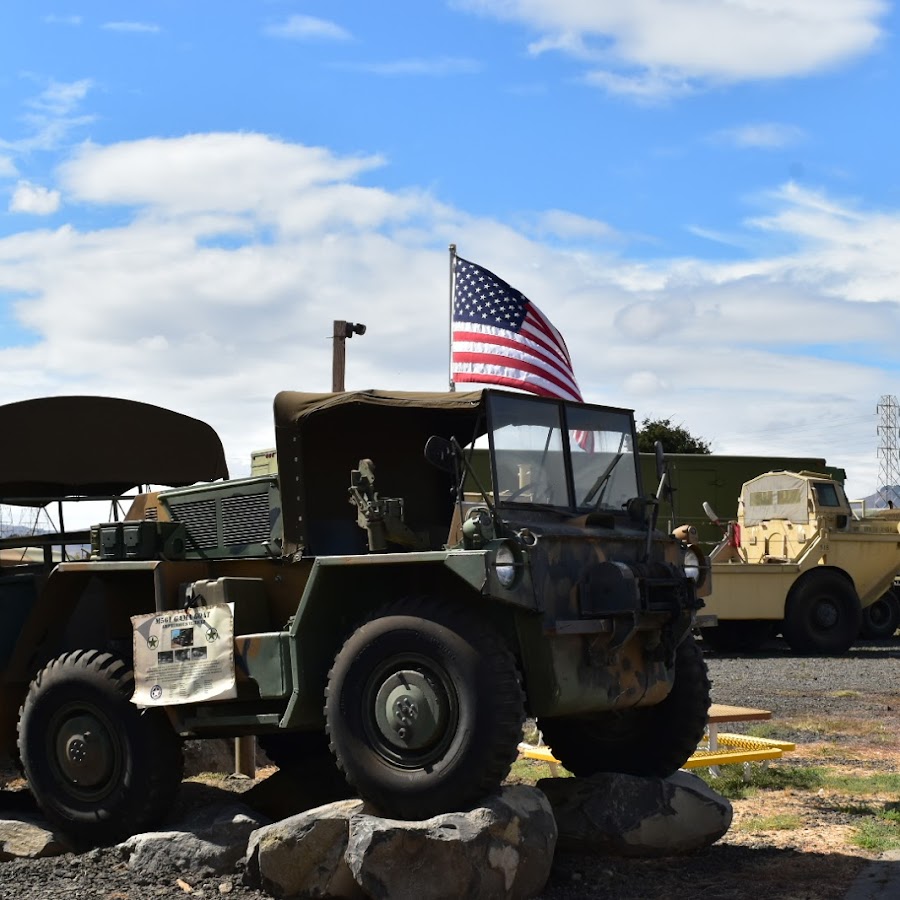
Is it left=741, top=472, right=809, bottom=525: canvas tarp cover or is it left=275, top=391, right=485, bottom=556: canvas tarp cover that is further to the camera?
left=741, top=472, right=809, bottom=525: canvas tarp cover

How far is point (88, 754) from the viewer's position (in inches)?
322

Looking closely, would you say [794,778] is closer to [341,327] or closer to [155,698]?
[155,698]

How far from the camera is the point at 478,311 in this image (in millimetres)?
15938

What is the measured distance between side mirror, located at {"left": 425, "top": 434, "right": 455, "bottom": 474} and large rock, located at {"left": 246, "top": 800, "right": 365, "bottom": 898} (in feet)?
5.60

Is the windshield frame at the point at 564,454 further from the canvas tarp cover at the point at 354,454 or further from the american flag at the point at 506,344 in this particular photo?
the american flag at the point at 506,344

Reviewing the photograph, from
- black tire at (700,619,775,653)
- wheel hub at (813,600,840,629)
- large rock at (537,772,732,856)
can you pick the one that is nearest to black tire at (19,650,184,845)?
large rock at (537,772,732,856)

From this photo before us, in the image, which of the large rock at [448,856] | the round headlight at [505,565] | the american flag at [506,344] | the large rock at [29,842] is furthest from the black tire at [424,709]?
the american flag at [506,344]

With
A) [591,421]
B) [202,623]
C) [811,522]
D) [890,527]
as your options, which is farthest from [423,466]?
[890,527]

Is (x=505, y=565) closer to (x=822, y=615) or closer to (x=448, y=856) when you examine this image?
(x=448, y=856)

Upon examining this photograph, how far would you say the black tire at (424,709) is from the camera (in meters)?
6.78

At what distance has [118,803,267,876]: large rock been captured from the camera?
7531 millimetres

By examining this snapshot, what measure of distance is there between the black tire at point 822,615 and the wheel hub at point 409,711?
15653mm

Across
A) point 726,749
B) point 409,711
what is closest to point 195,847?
point 409,711

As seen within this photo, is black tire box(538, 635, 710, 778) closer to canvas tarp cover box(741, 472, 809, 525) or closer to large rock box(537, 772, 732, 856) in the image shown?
large rock box(537, 772, 732, 856)
